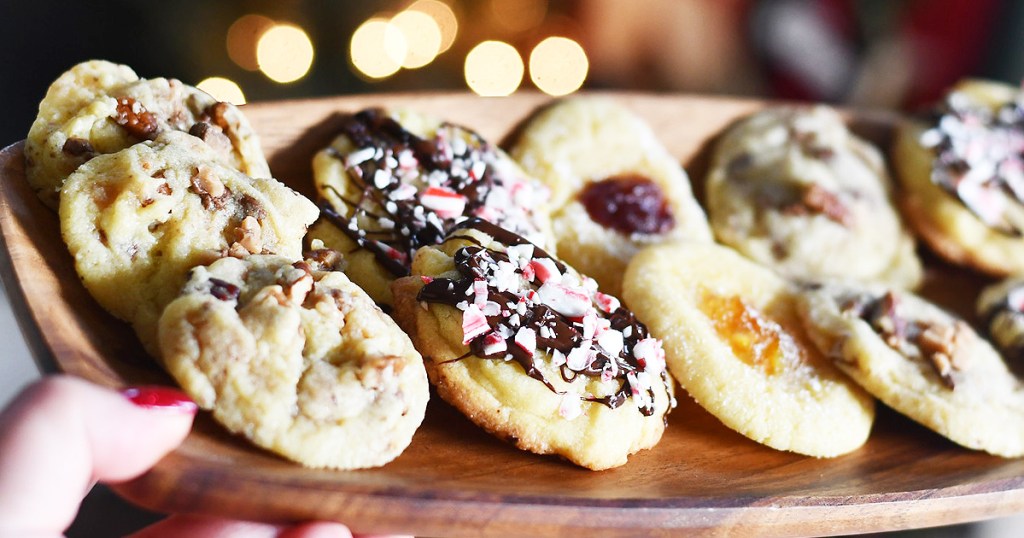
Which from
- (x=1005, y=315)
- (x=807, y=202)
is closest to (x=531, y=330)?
(x=807, y=202)

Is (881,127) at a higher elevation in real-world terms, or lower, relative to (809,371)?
higher

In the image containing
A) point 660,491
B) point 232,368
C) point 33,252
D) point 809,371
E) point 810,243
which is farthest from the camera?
point 810,243

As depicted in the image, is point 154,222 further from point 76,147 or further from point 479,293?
point 479,293

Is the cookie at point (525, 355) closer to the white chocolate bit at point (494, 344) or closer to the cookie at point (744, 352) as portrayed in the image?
the white chocolate bit at point (494, 344)

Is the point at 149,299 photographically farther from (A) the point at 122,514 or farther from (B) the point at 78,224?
(A) the point at 122,514

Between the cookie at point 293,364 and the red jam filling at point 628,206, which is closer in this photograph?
the cookie at point 293,364

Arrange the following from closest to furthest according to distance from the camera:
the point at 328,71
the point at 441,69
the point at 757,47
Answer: the point at 328,71, the point at 441,69, the point at 757,47

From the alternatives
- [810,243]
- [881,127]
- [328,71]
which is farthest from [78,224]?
[328,71]

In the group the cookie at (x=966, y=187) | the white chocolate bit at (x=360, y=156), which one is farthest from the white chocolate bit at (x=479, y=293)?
the cookie at (x=966, y=187)
